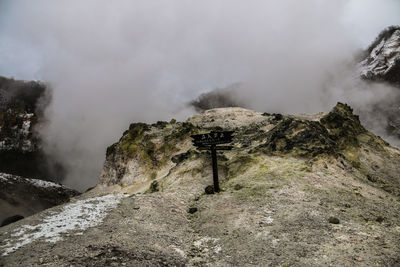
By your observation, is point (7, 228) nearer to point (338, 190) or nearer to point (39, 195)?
point (338, 190)

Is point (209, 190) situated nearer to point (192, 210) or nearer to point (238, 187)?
point (238, 187)

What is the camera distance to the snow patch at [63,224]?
13.1 m

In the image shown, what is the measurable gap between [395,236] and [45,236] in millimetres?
16796

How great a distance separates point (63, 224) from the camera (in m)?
15.0

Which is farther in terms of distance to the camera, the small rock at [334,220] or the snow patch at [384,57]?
the snow patch at [384,57]

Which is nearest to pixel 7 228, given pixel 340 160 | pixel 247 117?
pixel 340 160

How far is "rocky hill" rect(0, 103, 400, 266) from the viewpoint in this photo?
1140 centimetres

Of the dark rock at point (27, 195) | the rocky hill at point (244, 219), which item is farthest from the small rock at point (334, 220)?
the dark rock at point (27, 195)

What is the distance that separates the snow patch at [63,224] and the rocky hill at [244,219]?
0.06 metres

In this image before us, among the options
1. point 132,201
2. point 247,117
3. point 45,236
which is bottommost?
point 45,236

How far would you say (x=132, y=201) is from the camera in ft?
62.1

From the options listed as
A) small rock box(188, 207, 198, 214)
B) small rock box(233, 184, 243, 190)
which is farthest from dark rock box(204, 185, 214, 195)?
small rock box(188, 207, 198, 214)

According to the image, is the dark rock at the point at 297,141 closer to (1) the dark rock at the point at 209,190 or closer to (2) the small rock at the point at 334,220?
(1) the dark rock at the point at 209,190

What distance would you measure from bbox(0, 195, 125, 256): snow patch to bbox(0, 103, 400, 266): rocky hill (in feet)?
0.21
